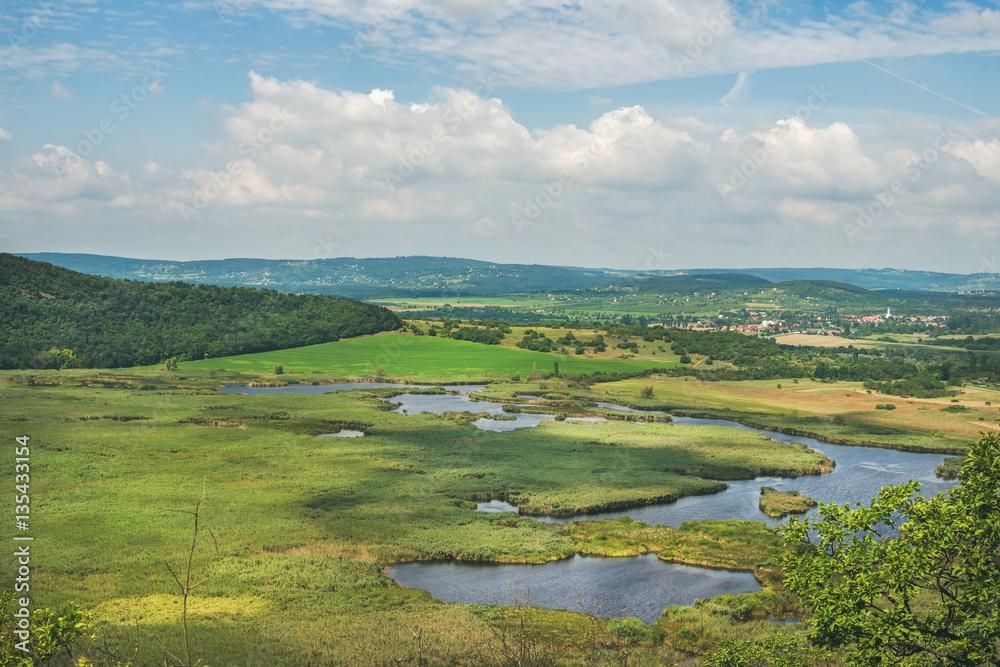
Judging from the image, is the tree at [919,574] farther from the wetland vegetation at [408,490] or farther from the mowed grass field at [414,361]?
the mowed grass field at [414,361]

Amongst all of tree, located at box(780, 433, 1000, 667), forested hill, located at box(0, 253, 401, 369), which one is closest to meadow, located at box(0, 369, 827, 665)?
tree, located at box(780, 433, 1000, 667)

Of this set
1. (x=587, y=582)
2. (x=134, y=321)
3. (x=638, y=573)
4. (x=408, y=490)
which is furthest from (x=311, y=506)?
(x=134, y=321)

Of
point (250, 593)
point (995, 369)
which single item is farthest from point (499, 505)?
point (995, 369)

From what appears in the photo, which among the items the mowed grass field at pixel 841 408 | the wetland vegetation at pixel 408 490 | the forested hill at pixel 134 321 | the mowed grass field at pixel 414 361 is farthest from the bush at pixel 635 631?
the forested hill at pixel 134 321

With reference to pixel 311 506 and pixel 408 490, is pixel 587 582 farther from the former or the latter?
pixel 311 506

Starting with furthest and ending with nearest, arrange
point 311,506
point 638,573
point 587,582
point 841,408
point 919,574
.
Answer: point 841,408 < point 311,506 < point 638,573 < point 587,582 < point 919,574

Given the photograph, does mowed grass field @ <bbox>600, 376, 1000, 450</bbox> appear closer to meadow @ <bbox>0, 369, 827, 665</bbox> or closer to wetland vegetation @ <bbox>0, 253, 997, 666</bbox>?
wetland vegetation @ <bbox>0, 253, 997, 666</bbox>
